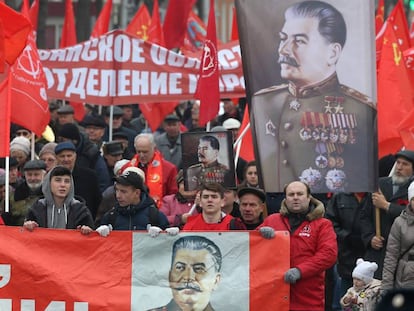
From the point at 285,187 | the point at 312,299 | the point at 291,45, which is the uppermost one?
the point at 291,45

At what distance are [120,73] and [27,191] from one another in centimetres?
448

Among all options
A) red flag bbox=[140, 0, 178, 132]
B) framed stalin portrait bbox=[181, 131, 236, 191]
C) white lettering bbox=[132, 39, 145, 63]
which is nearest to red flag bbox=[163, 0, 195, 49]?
red flag bbox=[140, 0, 178, 132]

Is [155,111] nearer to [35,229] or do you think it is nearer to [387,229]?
[387,229]

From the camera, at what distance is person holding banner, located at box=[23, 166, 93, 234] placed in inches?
409

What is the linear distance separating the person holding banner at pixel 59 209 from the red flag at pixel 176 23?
10.0m

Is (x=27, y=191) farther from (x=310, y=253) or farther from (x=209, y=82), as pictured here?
(x=310, y=253)

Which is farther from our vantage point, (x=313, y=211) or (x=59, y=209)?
(x=59, y=209)

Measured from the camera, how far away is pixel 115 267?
32.7 ft

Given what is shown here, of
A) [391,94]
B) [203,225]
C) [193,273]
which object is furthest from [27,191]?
[391,94]

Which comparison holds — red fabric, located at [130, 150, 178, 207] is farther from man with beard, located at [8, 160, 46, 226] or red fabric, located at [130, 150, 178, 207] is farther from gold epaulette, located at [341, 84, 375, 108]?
gold epaulette, located at [341, 84, 375, 108]

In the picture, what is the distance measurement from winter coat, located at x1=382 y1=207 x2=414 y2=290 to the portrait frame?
39.5 inches

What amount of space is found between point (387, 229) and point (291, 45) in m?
1.96

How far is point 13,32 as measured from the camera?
12.0m

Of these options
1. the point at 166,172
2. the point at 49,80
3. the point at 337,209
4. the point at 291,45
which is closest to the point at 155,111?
the point at 49,80
